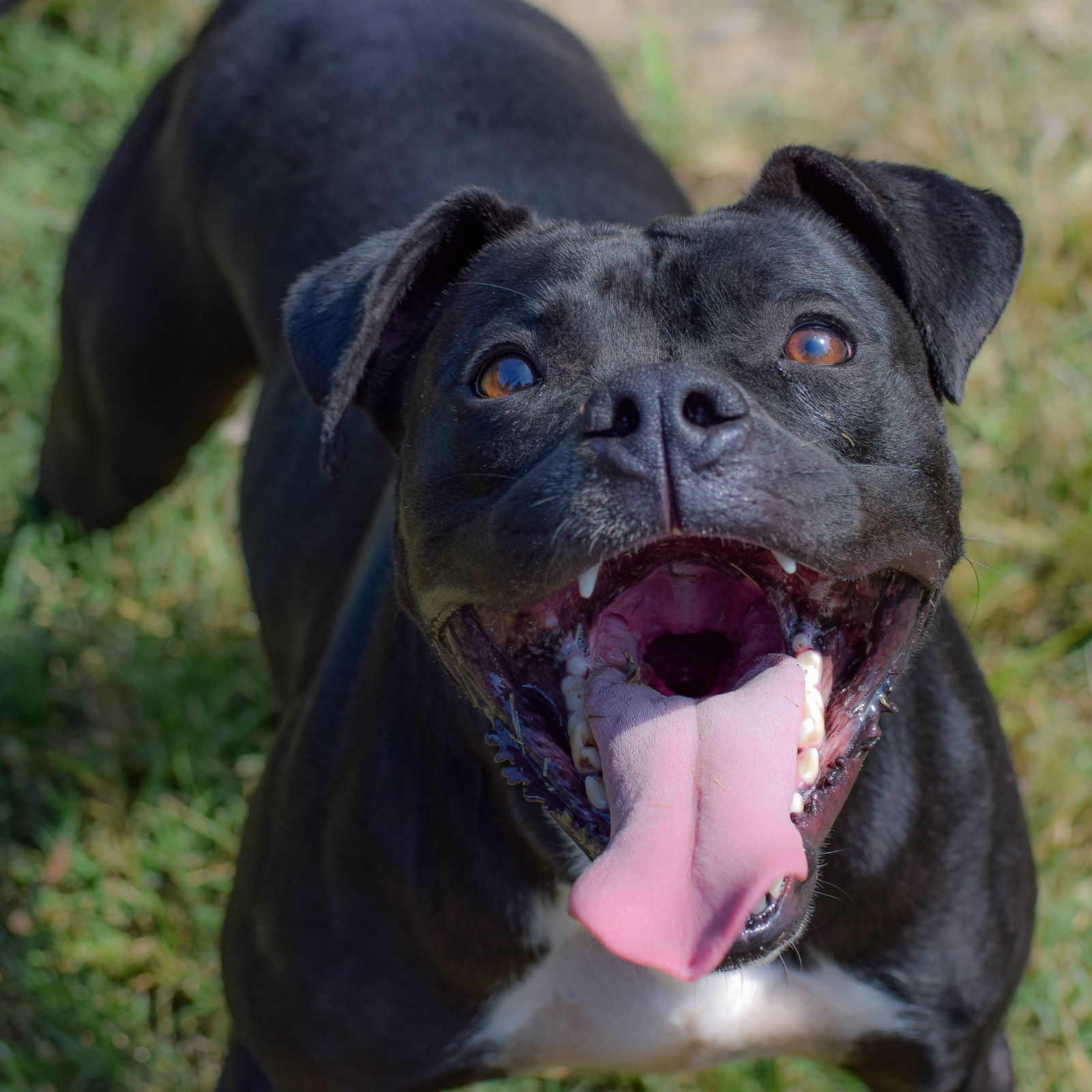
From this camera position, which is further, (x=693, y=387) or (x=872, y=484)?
(x=872, y=484)

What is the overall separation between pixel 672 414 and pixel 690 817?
25.9 inches

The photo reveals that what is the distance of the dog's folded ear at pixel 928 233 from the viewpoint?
255 centimetres

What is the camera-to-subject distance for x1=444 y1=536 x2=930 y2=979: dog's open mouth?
2254 mm

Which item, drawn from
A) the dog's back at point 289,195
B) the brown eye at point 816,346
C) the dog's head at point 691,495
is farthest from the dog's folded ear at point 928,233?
the dog's back at point 289,195

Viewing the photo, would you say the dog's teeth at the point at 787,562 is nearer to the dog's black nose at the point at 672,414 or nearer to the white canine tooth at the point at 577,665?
the dog's black nose at the point at 672,414

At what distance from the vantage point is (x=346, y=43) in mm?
3967

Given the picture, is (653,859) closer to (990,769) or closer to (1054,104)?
(990,769)

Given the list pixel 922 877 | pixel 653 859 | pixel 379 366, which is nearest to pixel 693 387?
pixel 653 859

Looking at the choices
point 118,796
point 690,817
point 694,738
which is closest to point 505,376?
point 694,738

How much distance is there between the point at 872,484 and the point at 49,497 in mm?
3456

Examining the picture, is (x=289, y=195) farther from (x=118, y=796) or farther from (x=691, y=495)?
(x=691, y=495)

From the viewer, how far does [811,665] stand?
8.07 ft

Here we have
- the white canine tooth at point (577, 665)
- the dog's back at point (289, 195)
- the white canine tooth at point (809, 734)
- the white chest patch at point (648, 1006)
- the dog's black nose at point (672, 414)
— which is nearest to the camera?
the dog's black nose at point (672, 414)


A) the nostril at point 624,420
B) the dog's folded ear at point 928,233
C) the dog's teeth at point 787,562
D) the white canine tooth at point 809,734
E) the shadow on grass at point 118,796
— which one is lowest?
the shadow on grass at point 118,796
